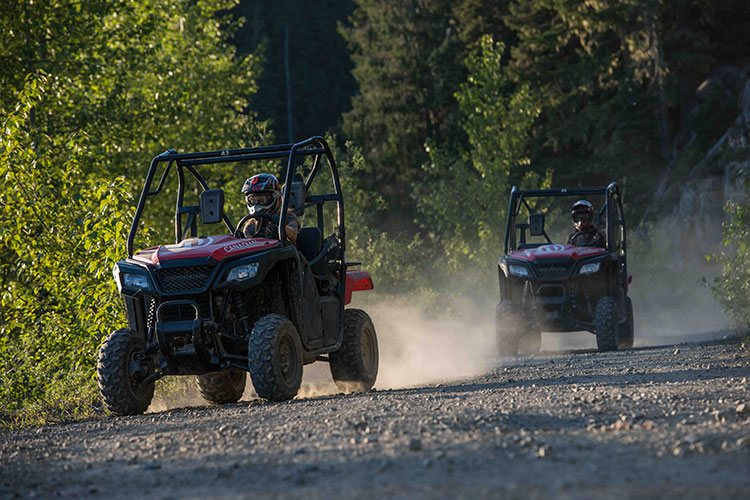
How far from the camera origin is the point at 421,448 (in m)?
5.51

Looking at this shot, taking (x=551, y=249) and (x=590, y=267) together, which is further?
(x=551, y=249)

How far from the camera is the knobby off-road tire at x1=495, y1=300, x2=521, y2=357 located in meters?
15.4

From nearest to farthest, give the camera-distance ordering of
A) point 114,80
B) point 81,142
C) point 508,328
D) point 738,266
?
point 508,328, point 738,266, point 81,142, point 114,80

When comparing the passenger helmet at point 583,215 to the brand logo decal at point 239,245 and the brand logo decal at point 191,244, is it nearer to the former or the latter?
the brand logo decal at point 239,245

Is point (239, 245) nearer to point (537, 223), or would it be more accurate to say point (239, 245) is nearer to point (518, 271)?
point (518, 271)

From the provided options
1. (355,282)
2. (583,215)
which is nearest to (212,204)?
(355,282)

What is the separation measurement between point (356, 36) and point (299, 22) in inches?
581

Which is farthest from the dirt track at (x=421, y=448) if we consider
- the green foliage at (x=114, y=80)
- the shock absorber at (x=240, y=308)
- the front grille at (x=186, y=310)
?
the green foliage at (x=114, y=80)

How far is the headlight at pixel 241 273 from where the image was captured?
341 inches

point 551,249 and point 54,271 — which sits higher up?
point 54,271

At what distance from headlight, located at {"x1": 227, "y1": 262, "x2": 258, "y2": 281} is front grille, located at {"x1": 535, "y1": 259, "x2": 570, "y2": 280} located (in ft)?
23.7

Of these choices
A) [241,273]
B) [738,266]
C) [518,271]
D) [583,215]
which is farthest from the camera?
[738,266]

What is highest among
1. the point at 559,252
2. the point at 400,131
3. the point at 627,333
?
the point at 400,131

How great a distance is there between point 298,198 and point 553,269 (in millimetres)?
6280
